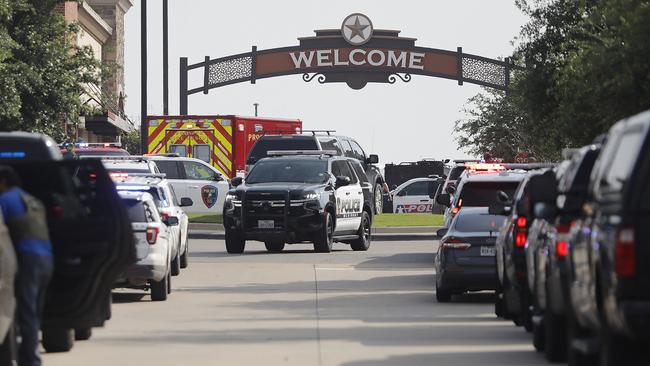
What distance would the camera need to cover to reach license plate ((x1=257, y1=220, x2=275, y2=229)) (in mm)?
36344

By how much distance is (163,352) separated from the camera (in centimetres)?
1803

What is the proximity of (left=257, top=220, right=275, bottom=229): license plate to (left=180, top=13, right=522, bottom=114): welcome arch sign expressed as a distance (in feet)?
110

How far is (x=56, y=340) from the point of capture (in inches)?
701

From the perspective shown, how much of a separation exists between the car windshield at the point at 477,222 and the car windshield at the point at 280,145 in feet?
69.1

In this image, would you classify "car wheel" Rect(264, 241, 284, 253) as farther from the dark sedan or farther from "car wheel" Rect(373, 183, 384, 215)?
the dark sedan

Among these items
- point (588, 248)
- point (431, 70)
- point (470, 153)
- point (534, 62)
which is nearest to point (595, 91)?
point (534, 62)

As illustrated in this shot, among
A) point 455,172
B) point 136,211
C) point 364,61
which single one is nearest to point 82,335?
point 136,211

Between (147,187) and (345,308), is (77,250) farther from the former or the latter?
(147,187)

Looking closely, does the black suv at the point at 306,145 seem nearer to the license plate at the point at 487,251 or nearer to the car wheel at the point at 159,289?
the car wheel at the point at 159,289

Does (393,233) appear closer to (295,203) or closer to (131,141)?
(295,203)

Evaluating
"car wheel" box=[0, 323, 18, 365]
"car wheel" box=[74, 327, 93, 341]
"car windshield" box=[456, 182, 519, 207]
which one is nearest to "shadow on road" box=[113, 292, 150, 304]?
"car windshield" box=[456, 182, 519, 207]

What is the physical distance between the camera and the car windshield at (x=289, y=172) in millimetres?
37531

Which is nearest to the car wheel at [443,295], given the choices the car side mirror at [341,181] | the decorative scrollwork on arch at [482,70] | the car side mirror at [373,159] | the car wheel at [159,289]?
the car wheel at [159,289]

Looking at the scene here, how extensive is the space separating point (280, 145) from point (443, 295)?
21.1 meters
